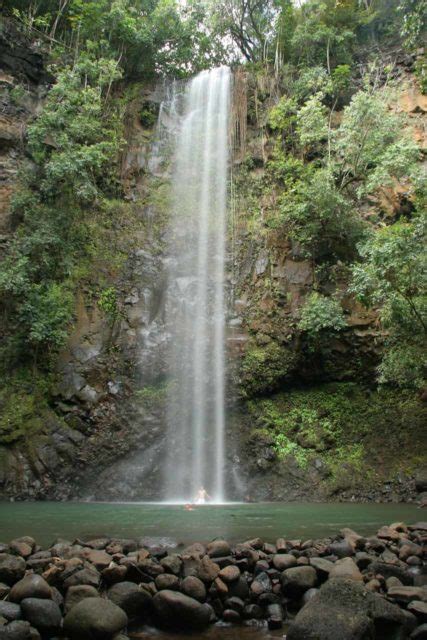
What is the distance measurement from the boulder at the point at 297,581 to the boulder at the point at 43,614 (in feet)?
6.97

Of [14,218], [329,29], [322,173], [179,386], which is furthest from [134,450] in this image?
[329,29]

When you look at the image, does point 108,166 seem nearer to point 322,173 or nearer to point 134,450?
point 322,173

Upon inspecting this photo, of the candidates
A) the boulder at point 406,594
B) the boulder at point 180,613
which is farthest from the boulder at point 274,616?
the boulder at point 406,594

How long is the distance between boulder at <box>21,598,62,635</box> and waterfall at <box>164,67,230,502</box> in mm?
9794

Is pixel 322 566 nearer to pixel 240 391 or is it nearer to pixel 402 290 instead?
pixel 402 290

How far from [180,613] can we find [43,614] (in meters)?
1.15

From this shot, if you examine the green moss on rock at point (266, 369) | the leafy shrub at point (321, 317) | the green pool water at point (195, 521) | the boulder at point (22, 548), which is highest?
the leafy shrub at point (321, 317)

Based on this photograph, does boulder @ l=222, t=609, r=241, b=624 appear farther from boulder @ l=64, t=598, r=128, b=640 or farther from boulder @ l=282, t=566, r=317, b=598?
boulder @ l=64, t=598, r=128, b=640

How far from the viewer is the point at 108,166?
2003 centimetres

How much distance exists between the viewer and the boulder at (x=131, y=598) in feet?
14.5

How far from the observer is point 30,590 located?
4379 millimetres

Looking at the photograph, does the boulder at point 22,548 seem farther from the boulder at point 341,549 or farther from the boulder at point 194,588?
→ the boulder at point 341,549

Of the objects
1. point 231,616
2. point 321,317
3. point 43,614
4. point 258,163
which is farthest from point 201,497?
point 258,163

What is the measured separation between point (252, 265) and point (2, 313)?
8506mm
